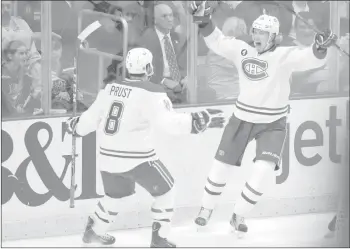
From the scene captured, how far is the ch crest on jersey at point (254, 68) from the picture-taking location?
6398mm

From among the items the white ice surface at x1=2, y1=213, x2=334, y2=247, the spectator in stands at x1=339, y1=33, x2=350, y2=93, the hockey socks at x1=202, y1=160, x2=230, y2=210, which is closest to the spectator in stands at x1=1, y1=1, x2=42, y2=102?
the white ice surface at x1=2, y1=213, x2=334, y2=247

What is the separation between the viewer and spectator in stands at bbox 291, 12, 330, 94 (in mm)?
6602

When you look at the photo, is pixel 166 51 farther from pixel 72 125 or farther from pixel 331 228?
pixel 331 228

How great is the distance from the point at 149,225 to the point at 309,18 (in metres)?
1.44

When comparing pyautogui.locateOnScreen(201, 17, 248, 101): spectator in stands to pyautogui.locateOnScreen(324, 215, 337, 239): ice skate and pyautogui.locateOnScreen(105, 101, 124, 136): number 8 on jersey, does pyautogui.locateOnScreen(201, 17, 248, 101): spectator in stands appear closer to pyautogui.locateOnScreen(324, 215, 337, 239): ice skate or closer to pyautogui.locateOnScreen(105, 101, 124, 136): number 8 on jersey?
pyautogui.locateOnScreen(105, 101, 124, 136): number 8 on jersey

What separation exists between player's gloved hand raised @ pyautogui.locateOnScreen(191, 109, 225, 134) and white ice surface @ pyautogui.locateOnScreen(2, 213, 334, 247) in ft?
2.51

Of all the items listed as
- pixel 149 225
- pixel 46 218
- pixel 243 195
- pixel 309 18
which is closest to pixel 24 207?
pixel 46 218

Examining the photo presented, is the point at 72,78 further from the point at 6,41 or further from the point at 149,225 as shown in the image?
Result: the point at 149,225

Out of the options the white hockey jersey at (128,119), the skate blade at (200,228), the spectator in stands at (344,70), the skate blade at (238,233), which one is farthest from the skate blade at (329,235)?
the white hockey jersey at (128,119)

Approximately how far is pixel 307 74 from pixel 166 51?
84cm

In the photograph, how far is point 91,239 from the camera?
250 inches

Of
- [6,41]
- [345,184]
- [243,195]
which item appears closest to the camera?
[6,41]

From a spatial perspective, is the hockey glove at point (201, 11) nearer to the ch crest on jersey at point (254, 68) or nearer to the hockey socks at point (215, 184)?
the ch crest on jersey at point (254, 68)

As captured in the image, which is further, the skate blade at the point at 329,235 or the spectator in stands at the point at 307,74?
the skate blade at the point at 329,235
